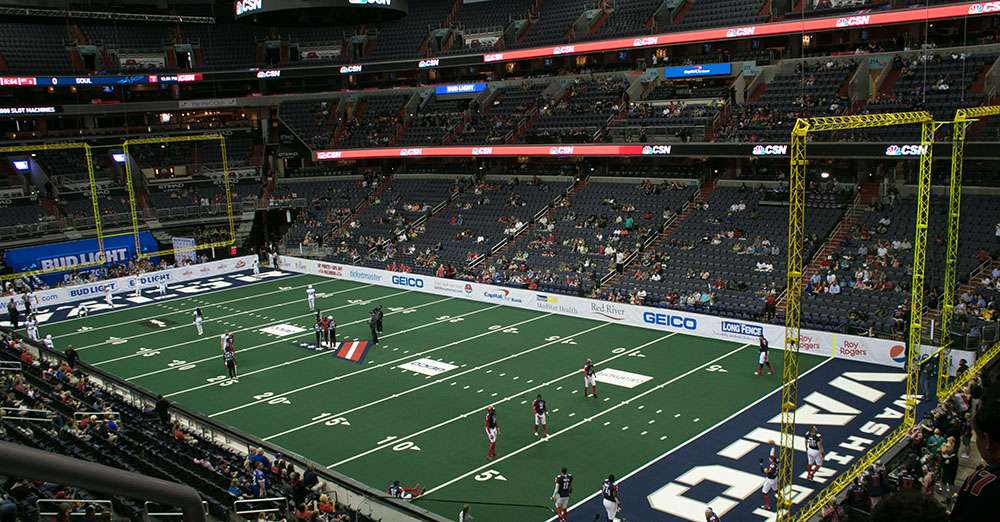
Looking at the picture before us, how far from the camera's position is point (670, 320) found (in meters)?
33.9

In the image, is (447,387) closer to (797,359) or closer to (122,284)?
(797,359)

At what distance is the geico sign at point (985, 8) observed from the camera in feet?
113

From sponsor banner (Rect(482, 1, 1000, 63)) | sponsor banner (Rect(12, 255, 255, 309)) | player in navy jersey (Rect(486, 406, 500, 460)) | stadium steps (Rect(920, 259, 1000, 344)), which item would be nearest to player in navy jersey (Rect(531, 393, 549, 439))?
player in navy jersey (Rect(486, 406, 500, 460))

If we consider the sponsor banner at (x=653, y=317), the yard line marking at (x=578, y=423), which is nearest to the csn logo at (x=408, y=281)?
the sponsor banner at (x=653, y=317)

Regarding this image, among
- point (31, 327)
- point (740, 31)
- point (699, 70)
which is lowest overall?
point (31, 327)

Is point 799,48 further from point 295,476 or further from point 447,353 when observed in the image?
point 295,476

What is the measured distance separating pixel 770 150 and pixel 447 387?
1956 centimetres

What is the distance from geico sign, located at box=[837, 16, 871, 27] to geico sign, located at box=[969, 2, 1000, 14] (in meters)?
4.87

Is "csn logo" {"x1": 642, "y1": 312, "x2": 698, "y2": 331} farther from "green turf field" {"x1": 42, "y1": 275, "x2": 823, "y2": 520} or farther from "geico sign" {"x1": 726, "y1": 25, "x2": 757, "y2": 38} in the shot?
"geico sign" {"x1": 726, "y1": 25, "x2": 757, "y2": 38}

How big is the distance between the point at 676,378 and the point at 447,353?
8861 millimetres

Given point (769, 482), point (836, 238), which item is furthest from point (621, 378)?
point (836, 238)

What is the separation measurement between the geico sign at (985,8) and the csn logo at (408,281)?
28.2 m

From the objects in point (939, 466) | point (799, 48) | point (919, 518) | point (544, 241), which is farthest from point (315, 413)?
point (799, 48)

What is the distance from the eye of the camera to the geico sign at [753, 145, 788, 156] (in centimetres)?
3709
